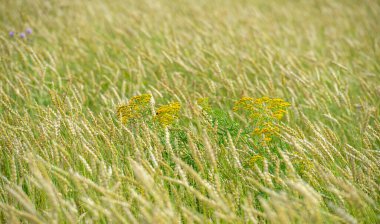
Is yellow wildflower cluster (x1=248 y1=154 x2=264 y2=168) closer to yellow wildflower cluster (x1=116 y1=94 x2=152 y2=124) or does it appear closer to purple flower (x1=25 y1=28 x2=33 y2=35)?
yellow wildflower cluster (x1=116 y1=94 x2=152 y2=124)

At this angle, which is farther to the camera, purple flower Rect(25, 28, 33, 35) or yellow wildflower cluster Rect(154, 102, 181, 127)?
purple flower Rect(25, 28, 33, 35)

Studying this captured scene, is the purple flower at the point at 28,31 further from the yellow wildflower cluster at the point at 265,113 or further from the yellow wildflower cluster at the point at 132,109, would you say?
the yellow wildflower cluster at the point at 265,113

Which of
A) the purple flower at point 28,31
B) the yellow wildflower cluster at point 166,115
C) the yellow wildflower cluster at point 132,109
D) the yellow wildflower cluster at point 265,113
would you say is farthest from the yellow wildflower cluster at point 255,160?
the purple flower at point 28,31

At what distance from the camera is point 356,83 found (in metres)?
4.14

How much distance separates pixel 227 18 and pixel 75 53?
286 cm

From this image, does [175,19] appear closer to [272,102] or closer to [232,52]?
[232,52]

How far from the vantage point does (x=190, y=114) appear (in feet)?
9.86

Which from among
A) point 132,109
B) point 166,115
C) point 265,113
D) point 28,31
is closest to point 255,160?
point 265,113

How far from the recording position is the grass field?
76.2 inches

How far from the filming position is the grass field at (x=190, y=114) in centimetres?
193

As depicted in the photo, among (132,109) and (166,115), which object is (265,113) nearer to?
(166,115)

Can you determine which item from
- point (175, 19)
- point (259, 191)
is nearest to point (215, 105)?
point (259, 191)

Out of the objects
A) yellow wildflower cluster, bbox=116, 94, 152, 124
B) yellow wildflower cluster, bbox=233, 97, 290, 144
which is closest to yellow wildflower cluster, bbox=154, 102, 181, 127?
yellow wildflower cluster, bbox=116, 94, 152, 124

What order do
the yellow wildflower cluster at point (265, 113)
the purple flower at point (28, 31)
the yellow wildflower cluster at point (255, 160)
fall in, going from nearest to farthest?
1. the yellow wildflower cluster at point (255, 160)
2. the yellow wildflower cluster at point (265, 113)
3. the purple flower at point (28, 31)
